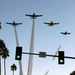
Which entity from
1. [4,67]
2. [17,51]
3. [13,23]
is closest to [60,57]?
[17,51]

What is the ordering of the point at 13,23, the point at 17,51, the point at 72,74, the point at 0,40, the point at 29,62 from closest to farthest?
the point at 17,51
the point at 0,40
the point at 72,74
the point at 29,62
the point at 13,23

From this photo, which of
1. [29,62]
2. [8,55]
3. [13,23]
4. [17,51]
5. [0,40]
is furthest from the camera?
[13,23]

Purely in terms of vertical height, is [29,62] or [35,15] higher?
[35,15]

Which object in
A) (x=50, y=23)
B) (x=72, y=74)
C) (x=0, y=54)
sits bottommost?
(x=72, y=74)

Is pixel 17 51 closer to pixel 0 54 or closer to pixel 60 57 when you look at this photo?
pixel 60 57

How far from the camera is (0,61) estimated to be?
331 feet

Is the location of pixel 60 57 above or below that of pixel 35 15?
below

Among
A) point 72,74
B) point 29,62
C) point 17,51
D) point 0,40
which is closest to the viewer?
point 17,51

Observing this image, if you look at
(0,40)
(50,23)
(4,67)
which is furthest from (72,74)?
(0,40)

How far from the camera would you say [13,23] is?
6063 inches

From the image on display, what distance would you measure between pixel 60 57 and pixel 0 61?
6924cm

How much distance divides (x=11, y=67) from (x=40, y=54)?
330ft

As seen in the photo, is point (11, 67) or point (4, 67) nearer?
point (4, 67)

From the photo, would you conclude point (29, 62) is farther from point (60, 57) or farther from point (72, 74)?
point (60, 57)
